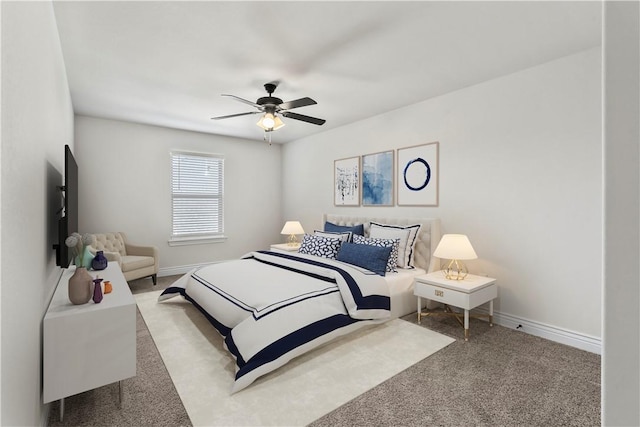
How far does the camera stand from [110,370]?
5.92 feet

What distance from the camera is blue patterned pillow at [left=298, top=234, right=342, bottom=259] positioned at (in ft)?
13.1

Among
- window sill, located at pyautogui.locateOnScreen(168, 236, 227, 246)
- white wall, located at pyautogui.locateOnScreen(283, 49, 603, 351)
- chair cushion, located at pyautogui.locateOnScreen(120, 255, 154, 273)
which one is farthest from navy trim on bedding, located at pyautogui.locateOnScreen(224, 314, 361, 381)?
window sill, located at pyautogui.locateOnScreen(168, 236, 227, 246)

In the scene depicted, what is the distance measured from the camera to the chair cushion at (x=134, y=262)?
13.6 feet

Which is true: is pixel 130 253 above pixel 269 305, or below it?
above

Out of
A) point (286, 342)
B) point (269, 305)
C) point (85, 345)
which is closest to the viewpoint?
point (85, 345)

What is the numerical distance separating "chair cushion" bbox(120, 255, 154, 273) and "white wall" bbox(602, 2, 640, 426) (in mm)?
4759

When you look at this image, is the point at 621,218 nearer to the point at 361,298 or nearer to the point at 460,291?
the point at 361,298

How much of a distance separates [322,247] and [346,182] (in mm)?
1474

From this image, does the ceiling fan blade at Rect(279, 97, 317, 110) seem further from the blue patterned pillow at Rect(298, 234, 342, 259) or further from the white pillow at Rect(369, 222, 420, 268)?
the white pillow at Rect(369, 222, 420, 268)

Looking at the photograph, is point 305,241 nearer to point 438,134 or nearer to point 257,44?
point 438,134

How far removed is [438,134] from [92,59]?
12.2ft

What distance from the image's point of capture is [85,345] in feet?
5.66

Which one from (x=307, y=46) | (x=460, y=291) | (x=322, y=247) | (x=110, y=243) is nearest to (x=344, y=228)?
(x=322, y=247)

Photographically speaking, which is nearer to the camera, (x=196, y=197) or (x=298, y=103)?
(x=298, y=103)
